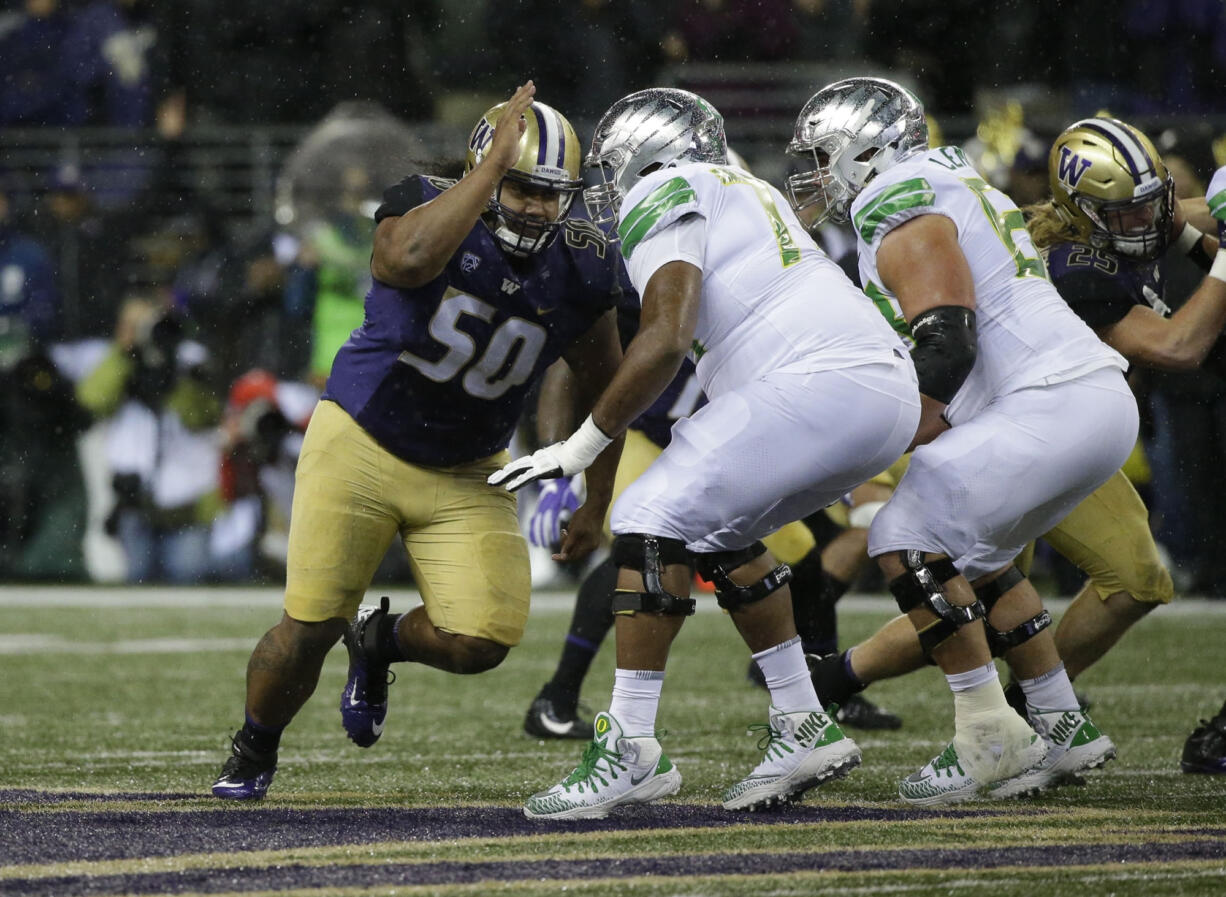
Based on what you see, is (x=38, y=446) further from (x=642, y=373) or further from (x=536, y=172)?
(x=642, y=373)

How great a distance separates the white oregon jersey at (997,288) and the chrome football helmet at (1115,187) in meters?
0.39

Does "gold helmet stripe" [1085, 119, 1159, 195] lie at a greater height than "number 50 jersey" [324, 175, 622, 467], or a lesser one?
greater

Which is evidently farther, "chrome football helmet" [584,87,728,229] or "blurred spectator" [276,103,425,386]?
"blurred spectator" [276,103,425,386]

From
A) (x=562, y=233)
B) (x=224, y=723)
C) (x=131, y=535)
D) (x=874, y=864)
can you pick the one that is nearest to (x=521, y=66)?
(x=131, y=535)

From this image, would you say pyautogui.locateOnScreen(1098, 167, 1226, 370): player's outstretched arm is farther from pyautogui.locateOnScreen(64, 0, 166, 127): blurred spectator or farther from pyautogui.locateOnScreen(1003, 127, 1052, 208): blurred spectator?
pyautogui.locateOnScreen(64, 0, 166, 127): blurred spectator

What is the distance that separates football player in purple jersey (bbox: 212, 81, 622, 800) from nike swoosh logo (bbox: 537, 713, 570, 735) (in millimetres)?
1177

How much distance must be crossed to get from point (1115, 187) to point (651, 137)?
121 centimetres

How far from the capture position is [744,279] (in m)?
3.96

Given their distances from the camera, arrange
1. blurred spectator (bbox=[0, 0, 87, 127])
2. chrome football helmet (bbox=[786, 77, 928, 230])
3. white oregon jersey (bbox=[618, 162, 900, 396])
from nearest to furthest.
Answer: white oregon jersey (bbox=[618, 162, 900, 396])
chrome football helmet (bbox=[786, 77, 928, 230])
blurred spectator (bbox=[0, 0, 87, 127])

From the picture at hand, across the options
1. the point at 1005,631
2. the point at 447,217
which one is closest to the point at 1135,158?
the point at 1005,631

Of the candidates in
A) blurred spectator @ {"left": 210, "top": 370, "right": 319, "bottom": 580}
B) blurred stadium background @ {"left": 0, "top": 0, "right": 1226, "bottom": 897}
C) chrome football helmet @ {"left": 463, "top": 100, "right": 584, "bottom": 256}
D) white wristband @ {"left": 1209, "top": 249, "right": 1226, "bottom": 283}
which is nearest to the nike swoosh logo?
blurred stadium background @ {"left": 0, "top": 0, "right": 1226, "bottom": 897}

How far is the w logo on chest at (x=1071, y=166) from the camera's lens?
461 centimetres

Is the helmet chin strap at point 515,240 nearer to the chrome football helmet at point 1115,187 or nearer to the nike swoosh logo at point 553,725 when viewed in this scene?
the chrome football helmet at point 1115,187

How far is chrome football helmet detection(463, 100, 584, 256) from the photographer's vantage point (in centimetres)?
403
